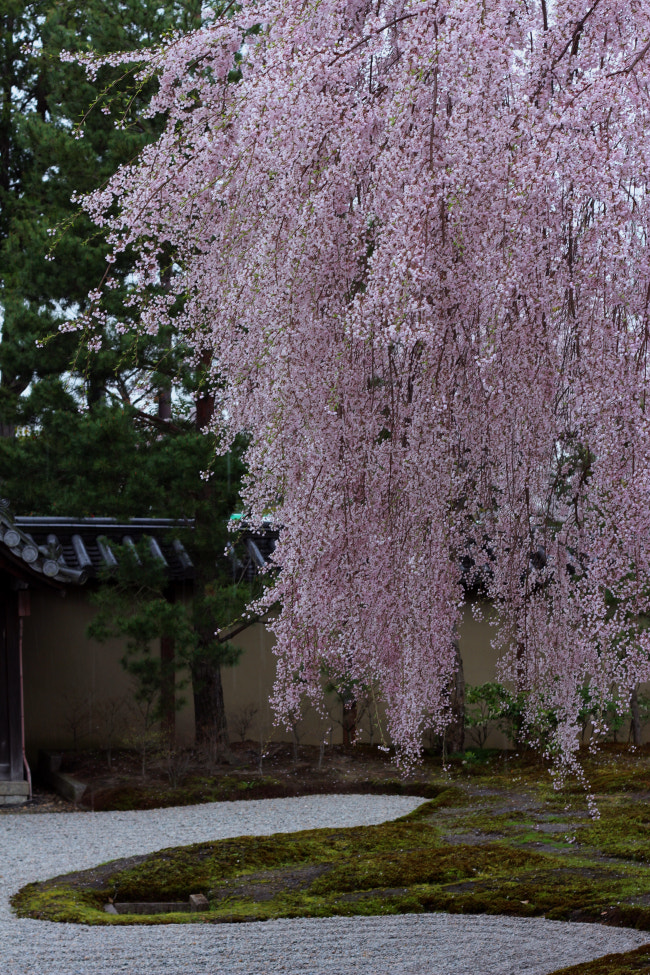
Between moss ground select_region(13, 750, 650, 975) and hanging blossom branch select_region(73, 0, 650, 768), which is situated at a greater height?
hanging blossom branch select_region(73, 0, 650, 768)

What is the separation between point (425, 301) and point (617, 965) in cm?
288

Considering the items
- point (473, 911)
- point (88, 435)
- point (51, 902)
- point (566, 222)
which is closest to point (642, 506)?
point (566, 222)

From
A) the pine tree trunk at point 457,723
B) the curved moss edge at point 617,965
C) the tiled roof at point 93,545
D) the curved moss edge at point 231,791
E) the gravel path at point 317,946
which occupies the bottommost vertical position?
the curved moss edge at point 231,791

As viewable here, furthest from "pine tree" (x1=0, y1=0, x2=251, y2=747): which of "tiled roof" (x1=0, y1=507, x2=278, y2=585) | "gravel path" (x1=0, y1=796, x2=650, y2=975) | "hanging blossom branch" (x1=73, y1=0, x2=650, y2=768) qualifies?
"hanging blossom branch" (x1=73, y1=0, x2=650, y2=768)

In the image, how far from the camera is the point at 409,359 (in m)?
3.84

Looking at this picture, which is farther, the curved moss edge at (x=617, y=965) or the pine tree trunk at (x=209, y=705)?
the pine tree trunk at (x=209, y=705)

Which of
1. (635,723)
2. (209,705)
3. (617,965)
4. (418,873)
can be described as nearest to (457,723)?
(635,723)

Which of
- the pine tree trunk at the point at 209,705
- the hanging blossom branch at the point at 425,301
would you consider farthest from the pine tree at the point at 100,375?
the hanging blossom branch at the point at 425,301

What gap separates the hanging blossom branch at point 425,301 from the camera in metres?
2.84

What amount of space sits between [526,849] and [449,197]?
214 inches

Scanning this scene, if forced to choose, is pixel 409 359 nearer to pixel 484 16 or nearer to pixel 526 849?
pixel 484 16

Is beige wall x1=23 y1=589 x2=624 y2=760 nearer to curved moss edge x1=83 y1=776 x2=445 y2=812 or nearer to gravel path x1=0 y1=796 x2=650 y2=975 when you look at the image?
curved moss edge x1=83 y1=776 x2=445 y2=812

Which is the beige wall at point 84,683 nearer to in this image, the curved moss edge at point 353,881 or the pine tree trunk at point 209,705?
the pine tree trunk at point 209,705

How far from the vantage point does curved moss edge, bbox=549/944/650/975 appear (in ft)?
12.9
